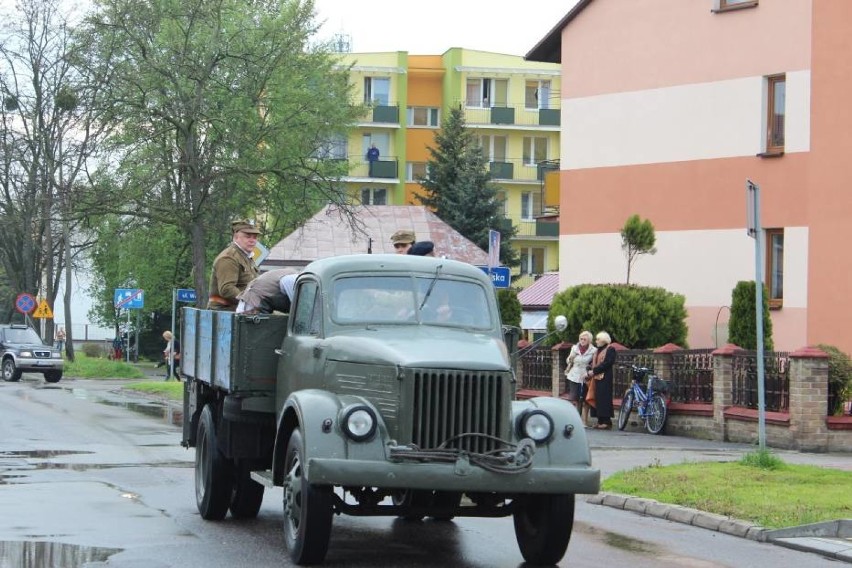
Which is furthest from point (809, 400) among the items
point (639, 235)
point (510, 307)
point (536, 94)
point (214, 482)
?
point (536, 94)

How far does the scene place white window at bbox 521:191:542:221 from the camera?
85.4m

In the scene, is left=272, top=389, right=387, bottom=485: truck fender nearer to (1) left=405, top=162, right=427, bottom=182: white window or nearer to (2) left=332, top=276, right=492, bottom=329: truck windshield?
(2) left=332, top=276, right=492, bottom=329: truck windshield

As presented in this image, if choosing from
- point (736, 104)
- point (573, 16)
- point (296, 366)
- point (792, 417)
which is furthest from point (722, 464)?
point (573, 16)

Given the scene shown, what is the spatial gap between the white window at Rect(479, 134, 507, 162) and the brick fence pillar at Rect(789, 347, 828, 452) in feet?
211

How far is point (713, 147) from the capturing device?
111ft

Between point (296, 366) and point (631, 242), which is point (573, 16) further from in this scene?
A: point (296, 366)

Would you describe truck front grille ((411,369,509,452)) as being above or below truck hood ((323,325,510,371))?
below

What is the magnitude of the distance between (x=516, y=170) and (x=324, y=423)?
3017 inches

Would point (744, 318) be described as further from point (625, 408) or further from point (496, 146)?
point (496, 146)

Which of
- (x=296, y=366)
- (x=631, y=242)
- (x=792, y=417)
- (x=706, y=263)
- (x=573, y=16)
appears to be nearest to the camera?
(x=296, y=366)

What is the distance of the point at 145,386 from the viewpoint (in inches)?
1561

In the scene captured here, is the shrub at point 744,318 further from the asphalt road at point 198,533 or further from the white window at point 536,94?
the white window at point 536,94

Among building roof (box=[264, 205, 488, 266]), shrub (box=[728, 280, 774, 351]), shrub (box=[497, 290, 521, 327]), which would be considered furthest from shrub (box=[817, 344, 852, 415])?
building roof (box=[264, 205, 488, 266])

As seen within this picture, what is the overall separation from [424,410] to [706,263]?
25362 millimetres
